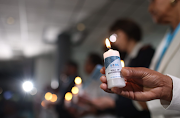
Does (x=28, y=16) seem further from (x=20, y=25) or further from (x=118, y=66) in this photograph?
(x=118, y=66)

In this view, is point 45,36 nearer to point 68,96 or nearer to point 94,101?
point 68,96

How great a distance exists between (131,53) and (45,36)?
9.98ft

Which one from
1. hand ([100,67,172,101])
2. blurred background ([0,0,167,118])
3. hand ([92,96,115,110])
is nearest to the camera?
hand ([100,67,172,101])

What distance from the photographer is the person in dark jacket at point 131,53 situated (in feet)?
2.94

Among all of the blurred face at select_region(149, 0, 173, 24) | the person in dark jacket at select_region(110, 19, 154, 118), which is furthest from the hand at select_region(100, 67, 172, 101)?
the blurred face at select_region(149, 0, 173, 24)

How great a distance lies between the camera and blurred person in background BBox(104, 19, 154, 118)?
0.90 metres

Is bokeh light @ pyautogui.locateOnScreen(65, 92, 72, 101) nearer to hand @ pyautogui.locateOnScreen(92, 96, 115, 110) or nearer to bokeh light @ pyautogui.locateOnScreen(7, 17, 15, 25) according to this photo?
hand @ pyautogui.locateOnScreen(92, 96, 115, 110)

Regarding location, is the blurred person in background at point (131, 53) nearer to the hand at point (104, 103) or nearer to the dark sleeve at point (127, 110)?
the dark sleeve at point (127, 110)

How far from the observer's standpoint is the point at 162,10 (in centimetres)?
88

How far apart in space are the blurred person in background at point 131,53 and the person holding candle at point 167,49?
0.31 ft

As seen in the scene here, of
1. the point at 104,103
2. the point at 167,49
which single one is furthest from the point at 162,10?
the point at 104,103

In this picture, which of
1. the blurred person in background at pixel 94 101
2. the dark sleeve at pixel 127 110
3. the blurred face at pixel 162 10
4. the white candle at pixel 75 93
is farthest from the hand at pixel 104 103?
the blurred face at pixel 162 10

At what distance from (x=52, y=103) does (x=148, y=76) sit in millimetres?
1504

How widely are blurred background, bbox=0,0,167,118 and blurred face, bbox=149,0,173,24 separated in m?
0.74
